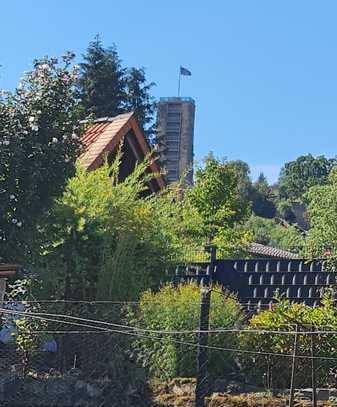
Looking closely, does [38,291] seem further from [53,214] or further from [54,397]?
[54,397]

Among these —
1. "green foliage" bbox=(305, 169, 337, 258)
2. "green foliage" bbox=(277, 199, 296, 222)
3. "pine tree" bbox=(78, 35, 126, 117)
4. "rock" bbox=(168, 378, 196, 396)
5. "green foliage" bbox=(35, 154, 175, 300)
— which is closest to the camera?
"rock" bbox=(168, 378, 196, 396)

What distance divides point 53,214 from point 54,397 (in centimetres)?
257

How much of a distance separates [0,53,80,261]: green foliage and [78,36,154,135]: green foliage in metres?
21.8

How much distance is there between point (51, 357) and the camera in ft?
27.3

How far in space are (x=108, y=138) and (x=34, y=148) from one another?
5538mm

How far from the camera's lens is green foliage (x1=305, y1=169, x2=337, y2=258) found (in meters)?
11.1

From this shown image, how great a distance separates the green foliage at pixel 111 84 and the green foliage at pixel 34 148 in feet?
71.6

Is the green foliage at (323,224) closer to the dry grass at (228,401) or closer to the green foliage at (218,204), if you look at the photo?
the dry grass at (228,401)

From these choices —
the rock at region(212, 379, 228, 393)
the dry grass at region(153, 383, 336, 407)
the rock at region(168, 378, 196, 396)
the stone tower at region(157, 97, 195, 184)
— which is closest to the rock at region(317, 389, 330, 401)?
the dry grass at region(153, 383, 336, 407)

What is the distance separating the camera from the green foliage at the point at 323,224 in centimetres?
1111

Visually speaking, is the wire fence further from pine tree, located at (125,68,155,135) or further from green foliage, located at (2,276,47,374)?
pine tree, located at (125,68,155,135)

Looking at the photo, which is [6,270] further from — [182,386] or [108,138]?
[108,138]

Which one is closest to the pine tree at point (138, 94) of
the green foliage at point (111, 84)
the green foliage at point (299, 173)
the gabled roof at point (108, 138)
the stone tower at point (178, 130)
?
the green foliage at point (111, 84)

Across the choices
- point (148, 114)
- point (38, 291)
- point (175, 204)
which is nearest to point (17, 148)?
point (38, 291)
